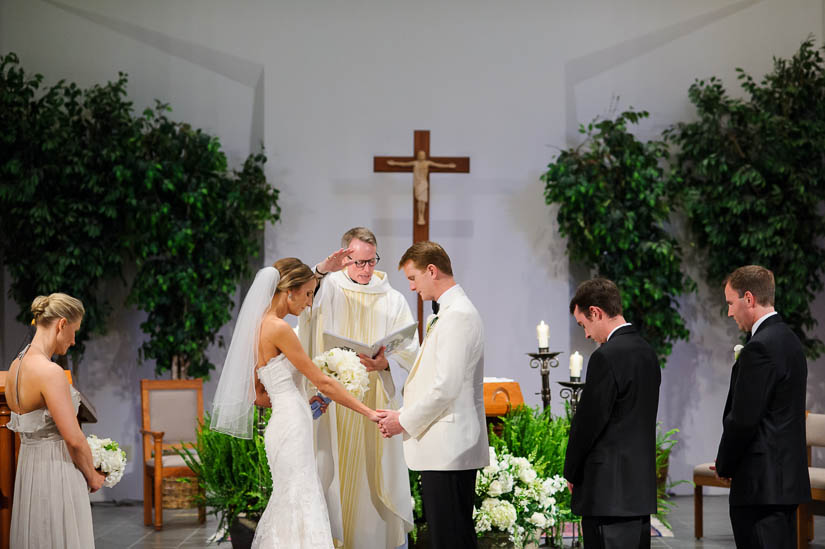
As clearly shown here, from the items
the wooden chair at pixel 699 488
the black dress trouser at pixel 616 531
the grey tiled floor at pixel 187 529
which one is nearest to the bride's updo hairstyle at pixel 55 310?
the black dress trouser at pixel 616 531

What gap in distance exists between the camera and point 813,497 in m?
5.56

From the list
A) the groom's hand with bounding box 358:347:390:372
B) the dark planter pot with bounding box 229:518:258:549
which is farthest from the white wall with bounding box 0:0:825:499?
the groom's hand with bounding box 358:347:390:372

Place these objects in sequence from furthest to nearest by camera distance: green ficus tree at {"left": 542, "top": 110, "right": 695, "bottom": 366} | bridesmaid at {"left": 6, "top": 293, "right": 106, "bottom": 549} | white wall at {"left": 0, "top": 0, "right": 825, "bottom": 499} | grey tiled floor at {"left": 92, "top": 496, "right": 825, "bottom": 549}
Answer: white wall at {"left": 0, "top": 0, "right": 825, "bottom": 499}
green ficus tree at {"left": 542, "top": 110, "right": 695, "bottom": 366}
grey tiled floor at {"left": 92, "top": 496, "right": 825, "bottom": 549}
bridesmaid at {"left": 6, "top": 293, "right": 106, "bottom": 549}

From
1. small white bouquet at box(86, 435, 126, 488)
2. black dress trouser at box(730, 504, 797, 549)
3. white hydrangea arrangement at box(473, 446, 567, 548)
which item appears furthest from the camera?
white hydrangea arrangement at box(473, 446, 567, 548)

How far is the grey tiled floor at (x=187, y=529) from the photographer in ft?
19.5

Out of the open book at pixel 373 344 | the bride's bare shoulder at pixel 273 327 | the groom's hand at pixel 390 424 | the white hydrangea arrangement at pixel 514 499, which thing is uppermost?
the bride's bare shoulder at pixel 273 327

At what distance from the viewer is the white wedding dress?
12.4 feet

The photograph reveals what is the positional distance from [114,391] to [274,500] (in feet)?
14.4

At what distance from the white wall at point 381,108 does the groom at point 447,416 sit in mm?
3997

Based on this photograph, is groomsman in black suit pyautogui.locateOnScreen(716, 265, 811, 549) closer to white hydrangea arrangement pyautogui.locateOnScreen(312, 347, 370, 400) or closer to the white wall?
white hydrangea arrangement pyautogui.locateOnScreen(312, 347, 370, 400)

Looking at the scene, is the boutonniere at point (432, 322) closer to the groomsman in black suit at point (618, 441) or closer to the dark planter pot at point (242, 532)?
the groomsman in black suit at point (618, 441)

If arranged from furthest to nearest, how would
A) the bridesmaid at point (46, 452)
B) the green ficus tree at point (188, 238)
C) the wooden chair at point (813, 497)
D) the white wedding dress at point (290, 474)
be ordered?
the green ficus tree at point (188, 238), the wooden chair at point (813, 497), the white wedding dress at point (290, 474), the bridesmaid at point (46, 452)

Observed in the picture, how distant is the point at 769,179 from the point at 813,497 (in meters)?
2.97

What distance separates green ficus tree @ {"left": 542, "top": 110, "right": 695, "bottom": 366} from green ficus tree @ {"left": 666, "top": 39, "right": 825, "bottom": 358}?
0.35 m
